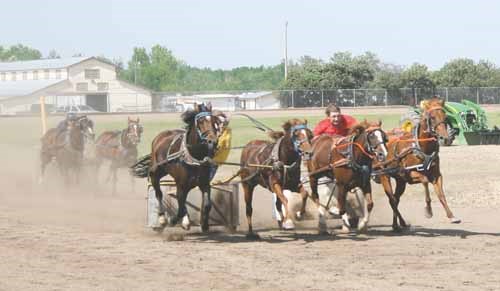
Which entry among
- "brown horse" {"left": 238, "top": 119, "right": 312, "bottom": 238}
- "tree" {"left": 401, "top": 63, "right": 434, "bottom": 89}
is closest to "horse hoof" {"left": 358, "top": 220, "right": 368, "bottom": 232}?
"brown horse" {"left": 238, "top": 119, "right": 312, "bottom": 238}

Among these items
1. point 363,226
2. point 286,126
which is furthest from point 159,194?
point 363,226

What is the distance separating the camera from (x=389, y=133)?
19.5 meters

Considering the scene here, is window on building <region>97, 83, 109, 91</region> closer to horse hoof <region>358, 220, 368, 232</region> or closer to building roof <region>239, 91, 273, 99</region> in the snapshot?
building roof <region>239, 91, 273, 99</region>

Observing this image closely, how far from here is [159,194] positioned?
58.6 ft

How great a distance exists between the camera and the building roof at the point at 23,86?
10779 cm

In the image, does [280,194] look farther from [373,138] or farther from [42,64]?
[42,64]

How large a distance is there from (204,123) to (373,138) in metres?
2.78

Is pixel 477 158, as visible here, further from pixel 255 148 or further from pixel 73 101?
pixel 73 101

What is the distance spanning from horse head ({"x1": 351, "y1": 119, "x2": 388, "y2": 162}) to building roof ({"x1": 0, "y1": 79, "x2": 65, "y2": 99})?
91.2m

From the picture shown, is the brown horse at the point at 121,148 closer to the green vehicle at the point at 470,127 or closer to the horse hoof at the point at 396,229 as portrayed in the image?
the horse hoof at the point at 396,229

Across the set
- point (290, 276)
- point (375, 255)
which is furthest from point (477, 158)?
point (290, 276)

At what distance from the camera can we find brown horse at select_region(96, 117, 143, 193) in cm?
2720

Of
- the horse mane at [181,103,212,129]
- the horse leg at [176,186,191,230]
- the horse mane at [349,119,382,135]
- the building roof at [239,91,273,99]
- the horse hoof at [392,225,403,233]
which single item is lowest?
the horse hoof at [392,225,403,233]

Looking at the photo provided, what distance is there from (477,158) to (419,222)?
12739mm
